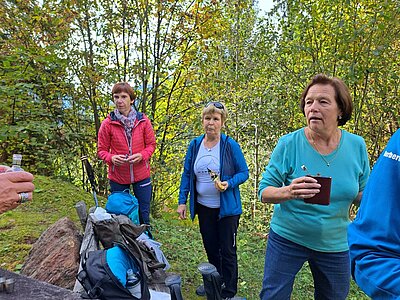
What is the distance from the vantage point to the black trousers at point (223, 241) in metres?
3.61

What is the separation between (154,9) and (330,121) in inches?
221

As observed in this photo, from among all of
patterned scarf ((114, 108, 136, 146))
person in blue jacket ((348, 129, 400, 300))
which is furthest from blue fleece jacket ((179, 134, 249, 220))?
person in blue jacket ((348, 129, 400, 300))

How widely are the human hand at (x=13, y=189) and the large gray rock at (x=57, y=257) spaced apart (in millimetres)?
1667

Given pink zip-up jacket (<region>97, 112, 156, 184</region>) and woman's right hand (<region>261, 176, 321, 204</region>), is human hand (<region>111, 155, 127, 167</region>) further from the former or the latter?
woman's right hand (<region>261, 176, 321, 204</region>)

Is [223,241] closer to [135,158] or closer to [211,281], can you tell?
[135,158]

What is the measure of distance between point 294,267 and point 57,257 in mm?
2220

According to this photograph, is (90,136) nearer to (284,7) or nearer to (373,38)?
(284,7)

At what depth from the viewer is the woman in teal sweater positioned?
7.24 feet

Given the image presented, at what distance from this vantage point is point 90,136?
7762 millimetres

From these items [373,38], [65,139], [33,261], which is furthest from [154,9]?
[33,261]

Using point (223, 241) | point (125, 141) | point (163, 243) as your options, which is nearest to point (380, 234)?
point (223, 241)

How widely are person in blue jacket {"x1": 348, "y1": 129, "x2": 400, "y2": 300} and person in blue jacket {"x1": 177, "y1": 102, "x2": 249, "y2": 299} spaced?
7.90ft

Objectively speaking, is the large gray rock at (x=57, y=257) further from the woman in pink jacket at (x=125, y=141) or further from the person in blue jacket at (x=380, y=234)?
the person in blue jacket at (x=380, y=234)

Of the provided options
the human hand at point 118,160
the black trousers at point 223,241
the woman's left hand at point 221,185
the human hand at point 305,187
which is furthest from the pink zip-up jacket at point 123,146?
the human hand at point 305,187
